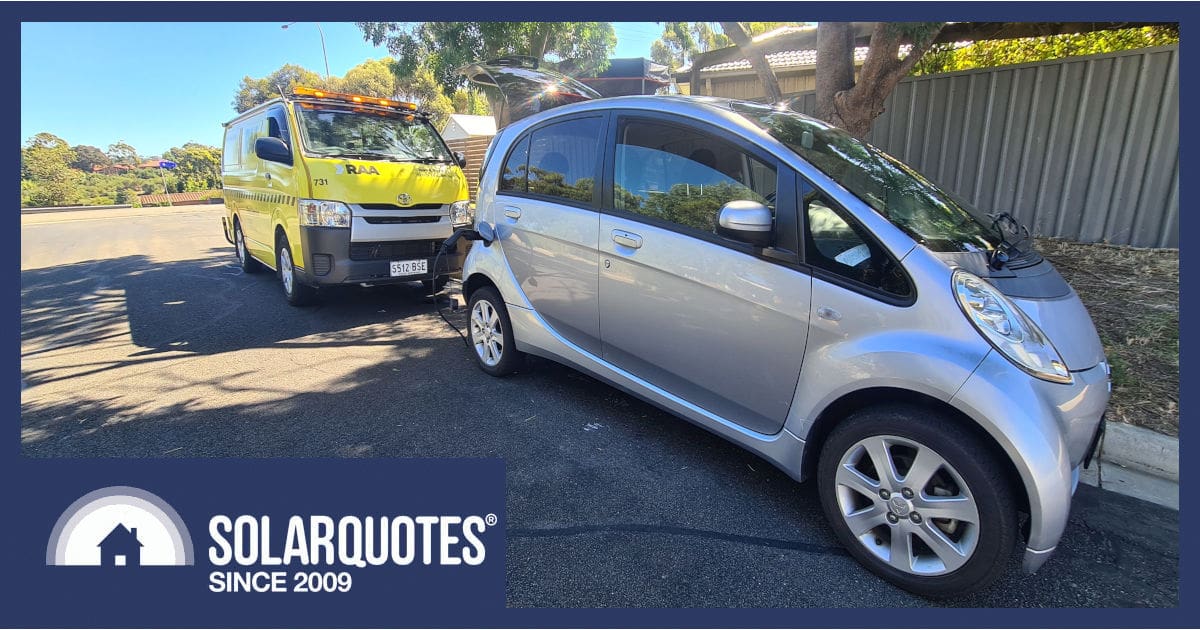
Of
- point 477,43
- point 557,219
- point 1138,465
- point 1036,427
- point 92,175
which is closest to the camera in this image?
point 1036,427

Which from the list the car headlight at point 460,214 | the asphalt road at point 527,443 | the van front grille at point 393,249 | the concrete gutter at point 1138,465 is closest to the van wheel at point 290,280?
the asphalt road at point 527,443

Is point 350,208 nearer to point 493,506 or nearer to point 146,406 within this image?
point 146,406

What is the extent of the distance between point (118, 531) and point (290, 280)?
14.9 feet

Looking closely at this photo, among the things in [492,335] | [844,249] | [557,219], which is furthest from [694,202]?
[492,335]

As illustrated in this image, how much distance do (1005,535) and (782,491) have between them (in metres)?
1.00

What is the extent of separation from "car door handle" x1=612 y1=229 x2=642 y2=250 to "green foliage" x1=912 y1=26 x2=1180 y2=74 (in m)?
6.03

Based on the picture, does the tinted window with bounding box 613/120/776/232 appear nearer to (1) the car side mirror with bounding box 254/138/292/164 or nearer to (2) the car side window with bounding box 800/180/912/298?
(2) the car side window with bounding box 800/180/912/298

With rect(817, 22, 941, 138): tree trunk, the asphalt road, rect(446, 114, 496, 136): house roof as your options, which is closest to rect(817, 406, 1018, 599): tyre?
the asphalt road

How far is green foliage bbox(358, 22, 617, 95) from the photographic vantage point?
1116cm

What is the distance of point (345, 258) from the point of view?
553 centimetres

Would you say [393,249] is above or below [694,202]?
below

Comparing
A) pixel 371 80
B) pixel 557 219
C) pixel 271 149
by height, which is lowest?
pixel 557 219

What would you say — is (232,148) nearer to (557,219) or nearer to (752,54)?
(557,219)

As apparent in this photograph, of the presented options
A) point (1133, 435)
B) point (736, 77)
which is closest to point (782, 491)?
point (1133, 435)
